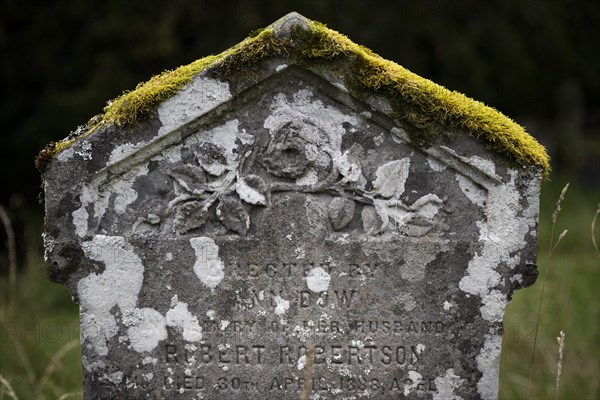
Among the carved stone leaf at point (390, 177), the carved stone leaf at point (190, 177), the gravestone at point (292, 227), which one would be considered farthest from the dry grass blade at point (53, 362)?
the carved stone leaf at point (390, 177)

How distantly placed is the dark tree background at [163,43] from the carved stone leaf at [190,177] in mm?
4260

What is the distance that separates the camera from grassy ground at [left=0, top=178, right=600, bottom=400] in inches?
192

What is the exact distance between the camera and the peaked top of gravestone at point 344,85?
9.62 ft

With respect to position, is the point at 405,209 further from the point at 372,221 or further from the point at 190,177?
the point at 190,177

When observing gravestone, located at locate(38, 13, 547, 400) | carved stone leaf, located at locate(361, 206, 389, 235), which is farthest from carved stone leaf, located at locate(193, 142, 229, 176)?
carved stone leaf, located at locate(361, 206, 389, 235)

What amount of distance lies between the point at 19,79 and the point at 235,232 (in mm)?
6052

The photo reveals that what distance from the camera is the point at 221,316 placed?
312cm

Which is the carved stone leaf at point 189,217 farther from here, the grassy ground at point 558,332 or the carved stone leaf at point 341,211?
the grassy ground at point 558,332

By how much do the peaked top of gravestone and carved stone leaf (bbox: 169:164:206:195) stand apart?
0.25 meters

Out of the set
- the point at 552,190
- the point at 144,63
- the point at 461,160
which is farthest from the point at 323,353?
the point at 552,190

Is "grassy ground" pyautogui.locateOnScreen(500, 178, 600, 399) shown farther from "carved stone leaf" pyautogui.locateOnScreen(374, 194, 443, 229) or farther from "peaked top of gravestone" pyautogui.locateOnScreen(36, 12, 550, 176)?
"peaked top of gravestone" pyautogui.locateOnScreen(36, 12, 550, 176)

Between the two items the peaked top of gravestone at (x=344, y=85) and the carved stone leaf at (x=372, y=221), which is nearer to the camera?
the peaked top of gravestone at (x=344, y=85)

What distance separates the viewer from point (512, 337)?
5.76 m

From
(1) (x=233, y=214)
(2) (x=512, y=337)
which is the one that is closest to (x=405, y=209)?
(1) (x=233, y=214)
